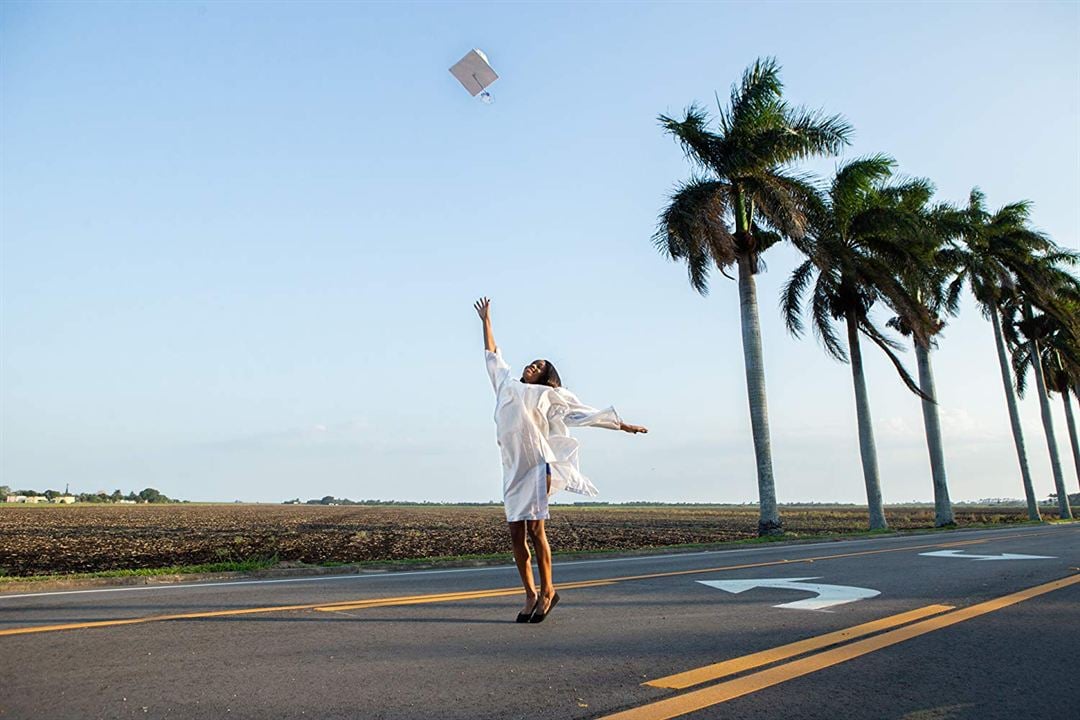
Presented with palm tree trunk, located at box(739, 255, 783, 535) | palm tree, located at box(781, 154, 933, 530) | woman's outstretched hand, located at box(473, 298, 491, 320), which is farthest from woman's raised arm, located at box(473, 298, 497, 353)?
palm tree, located at box(781, 154, 933, 530)

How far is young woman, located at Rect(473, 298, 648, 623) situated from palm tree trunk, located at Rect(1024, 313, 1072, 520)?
40.5 meters

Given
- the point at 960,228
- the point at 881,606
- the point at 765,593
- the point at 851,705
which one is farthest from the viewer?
the point at 960,228

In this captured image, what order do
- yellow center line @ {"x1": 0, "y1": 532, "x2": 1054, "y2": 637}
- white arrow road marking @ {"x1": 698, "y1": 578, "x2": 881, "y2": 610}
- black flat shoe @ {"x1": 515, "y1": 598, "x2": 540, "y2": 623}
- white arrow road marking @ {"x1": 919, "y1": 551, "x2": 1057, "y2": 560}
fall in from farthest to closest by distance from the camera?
white arrow road marking @ {"x1": 919, "y1": 551, "x2": 1057, "y2": 560}
white arrow road marking @ {"x1": 698, "y1": 578, "x2": 881, "y2": 610}
black flat shoe @ {"x1": 515, "y1": 598, "x2": 540, "y2": 623}
yellow center line @ {"x1": 0, "y1": 532, "x2": 1054, "y2": 637}

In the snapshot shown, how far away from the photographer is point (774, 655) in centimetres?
438

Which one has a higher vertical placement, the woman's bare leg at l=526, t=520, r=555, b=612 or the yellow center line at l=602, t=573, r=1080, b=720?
the woman's bare leg at l=526, t=520, r=555, b=612

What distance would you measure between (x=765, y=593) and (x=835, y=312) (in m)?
23.6

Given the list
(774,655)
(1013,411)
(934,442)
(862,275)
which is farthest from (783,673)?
(1013,411)

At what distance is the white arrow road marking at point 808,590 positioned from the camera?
6.39 metres

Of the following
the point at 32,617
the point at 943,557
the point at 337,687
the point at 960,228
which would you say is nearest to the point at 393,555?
the point at 943,557

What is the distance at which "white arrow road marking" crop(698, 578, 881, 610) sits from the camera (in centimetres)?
639

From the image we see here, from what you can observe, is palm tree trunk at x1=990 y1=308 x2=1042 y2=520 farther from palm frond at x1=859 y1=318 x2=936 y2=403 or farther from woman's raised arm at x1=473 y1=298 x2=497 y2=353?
woman's raised arm at x1=473 y1=298 x2=497 y2=353

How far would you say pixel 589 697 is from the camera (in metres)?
3.48

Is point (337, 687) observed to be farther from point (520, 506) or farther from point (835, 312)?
point (835, 312)

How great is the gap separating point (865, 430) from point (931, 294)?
6191 mm
